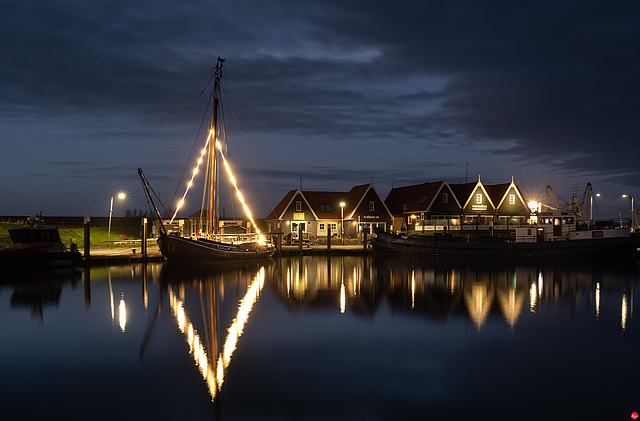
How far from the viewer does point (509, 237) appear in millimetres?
54250

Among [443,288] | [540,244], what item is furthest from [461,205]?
[443,288]

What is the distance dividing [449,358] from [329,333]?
4.53 metres

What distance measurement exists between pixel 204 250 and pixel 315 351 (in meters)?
27.5

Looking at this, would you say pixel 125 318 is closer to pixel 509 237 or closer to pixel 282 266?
pixel 282 266

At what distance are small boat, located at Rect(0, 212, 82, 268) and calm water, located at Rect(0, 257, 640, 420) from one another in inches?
229

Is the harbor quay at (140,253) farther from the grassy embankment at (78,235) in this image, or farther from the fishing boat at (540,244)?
the grassy embankment at (78,235)

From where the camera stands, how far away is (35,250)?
1375 inches

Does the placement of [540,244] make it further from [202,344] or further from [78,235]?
[78,235]

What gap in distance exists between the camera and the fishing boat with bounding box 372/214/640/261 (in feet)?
150

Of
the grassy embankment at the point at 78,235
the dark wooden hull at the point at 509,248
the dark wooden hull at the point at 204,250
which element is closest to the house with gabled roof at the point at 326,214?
the dark wooden hull at the point at 509,248

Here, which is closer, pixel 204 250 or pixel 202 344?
pixel 202 344

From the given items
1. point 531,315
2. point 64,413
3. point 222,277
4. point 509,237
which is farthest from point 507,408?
point 509,237

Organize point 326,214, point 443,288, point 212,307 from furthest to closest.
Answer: point 326,214, point 443,288, point 212,307

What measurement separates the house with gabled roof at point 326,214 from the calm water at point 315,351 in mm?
33600
